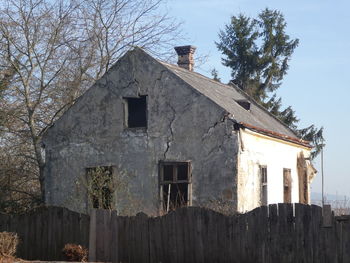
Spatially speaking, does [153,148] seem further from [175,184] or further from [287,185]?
[287,185]

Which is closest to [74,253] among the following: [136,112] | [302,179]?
[136,112]

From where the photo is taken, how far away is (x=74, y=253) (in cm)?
1370

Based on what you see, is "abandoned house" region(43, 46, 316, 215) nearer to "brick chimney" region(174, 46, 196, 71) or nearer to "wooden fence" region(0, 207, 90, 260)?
"wooden fence" region(0, 207, 90, 260)

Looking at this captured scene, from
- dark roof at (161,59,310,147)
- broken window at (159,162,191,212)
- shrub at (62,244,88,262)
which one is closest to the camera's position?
shrub at (62,244,88,262)

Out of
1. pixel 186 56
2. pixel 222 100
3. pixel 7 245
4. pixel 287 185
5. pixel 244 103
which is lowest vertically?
pixel 7 245

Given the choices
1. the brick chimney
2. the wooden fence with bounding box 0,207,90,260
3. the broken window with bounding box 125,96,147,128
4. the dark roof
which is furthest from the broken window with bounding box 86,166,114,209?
the brick chimney

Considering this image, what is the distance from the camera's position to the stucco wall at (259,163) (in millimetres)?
17391

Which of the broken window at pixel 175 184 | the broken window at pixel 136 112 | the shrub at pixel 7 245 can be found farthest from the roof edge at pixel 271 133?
the shrub at pixel 7 245

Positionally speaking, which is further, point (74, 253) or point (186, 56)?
point (186, 56)

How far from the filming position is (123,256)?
13.8m

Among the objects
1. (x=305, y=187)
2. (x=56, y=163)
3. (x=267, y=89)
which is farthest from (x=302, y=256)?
(x=267, y=89)

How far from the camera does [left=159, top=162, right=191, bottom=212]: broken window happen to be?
17.8 meters

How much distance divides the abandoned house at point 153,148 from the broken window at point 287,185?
171cm

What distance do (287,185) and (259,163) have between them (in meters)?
3.80
